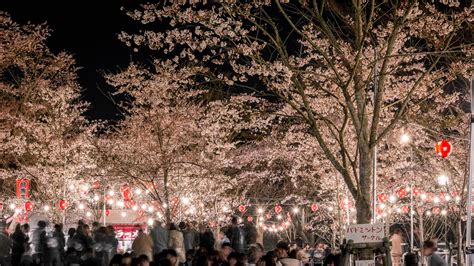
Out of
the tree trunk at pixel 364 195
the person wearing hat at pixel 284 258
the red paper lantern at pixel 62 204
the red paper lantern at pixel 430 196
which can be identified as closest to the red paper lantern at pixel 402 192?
the red paper lantern at pixel 430 196

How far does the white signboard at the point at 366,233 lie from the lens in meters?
10.6

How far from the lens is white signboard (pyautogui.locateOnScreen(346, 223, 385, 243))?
10617mm

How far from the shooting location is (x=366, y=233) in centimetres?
1074

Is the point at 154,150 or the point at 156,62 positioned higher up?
the point at 156,62

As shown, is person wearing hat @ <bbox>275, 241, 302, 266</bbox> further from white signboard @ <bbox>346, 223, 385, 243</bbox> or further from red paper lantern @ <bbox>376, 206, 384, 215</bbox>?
red paper lantern @ <bbox>376, 206, 384, 215</bbox>

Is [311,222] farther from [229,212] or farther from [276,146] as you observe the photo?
[276,146]

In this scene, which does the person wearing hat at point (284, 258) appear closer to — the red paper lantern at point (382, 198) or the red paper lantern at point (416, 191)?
the red paper lantern at point (382, 198)

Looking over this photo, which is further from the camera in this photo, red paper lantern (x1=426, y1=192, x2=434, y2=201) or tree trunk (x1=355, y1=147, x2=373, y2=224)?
red paper lantern (x1=426, y1=192, x2=434, y2=201)

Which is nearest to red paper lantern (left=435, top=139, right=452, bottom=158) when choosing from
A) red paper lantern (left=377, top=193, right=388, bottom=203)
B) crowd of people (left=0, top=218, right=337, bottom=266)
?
crowd of people (left=0, top=218, right=337, bottom=266)

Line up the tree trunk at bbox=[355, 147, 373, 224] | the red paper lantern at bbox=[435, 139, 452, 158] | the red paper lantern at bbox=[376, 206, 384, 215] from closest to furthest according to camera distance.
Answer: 1. the tree trunk at bbox=[355, 147, 373, 224]
2. the red paper lantern at bbox=[435, 139, 452, 158]
3. the red paper lantern at bbox=[376, 206, 384, 215]

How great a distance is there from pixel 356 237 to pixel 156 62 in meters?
17.0

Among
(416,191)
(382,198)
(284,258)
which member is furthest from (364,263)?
(416,191)

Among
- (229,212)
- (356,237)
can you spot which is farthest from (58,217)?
(356,237)

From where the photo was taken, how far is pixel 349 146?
88.9ft
